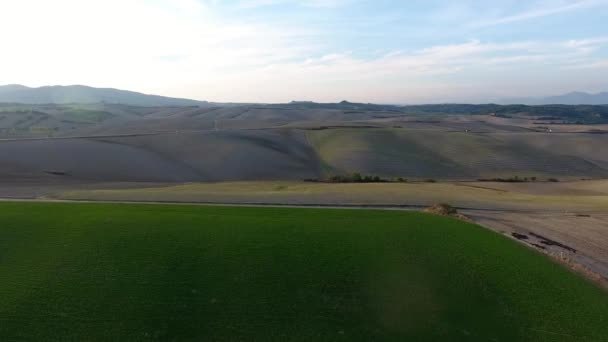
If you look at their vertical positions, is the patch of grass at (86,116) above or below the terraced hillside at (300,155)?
above

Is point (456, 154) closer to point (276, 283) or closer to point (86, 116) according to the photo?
point (276, 283)

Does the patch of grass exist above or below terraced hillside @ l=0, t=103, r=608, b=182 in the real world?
above

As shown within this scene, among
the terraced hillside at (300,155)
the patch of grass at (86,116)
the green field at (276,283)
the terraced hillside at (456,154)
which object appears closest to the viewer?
the green field at (276,283)

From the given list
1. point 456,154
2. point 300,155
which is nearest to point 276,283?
point 300,155

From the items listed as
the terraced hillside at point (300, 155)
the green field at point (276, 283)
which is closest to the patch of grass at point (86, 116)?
the terraced hillside at point (300, 155)

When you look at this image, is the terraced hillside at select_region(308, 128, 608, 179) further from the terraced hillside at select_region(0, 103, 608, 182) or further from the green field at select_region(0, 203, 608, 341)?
the green field at select_region(0, 203, 608, 341)

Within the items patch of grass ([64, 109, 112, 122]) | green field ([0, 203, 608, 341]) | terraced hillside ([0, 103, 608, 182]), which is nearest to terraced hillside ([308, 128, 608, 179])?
terraced hillside ([0, 103, 608, 182])

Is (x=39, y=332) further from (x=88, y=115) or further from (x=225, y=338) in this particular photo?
(x=88, y=115)

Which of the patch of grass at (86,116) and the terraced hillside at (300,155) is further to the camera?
the patch of grass at (86,116)

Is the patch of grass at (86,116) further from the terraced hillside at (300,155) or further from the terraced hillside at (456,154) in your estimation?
the terraced hillside at (456,154)
